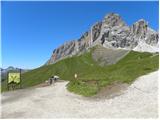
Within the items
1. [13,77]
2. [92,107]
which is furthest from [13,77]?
[92,107]

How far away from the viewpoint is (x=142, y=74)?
186 feet

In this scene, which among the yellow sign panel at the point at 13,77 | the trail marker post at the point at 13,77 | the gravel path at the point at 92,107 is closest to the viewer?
the gravel path at the point at 92,107

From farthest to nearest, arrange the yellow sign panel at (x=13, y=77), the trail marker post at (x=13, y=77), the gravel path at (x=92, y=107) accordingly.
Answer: the yellow sign panel at (x=13, y=77)
the trail marker post at (x=13, y=77)
the gravel path at (x=92, y=107)

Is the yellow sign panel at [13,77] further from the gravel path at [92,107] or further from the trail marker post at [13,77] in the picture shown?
the gravel path at [92,107]

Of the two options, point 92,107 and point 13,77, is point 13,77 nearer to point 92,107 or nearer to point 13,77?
point 13,77

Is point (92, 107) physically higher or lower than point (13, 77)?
lower

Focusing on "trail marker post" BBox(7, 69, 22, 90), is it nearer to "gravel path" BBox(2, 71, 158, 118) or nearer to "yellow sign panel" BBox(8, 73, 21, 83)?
"yellow sign panel" BBox(8, 73, 21, 83)

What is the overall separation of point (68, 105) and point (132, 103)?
7282mm

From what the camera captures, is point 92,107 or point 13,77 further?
point 13,77

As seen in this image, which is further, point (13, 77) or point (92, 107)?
point (13, 77)

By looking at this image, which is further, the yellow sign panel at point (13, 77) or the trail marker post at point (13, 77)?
the yellow sign panel at point (13, 77)

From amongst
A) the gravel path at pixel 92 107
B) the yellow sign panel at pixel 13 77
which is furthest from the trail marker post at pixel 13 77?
the gravel path at pixel 92 107

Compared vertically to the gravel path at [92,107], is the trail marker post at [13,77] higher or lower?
higher

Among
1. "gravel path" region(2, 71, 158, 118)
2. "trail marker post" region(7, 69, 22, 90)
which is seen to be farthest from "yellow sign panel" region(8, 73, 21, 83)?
"gravel path" region(2, 71, 158, 118)
